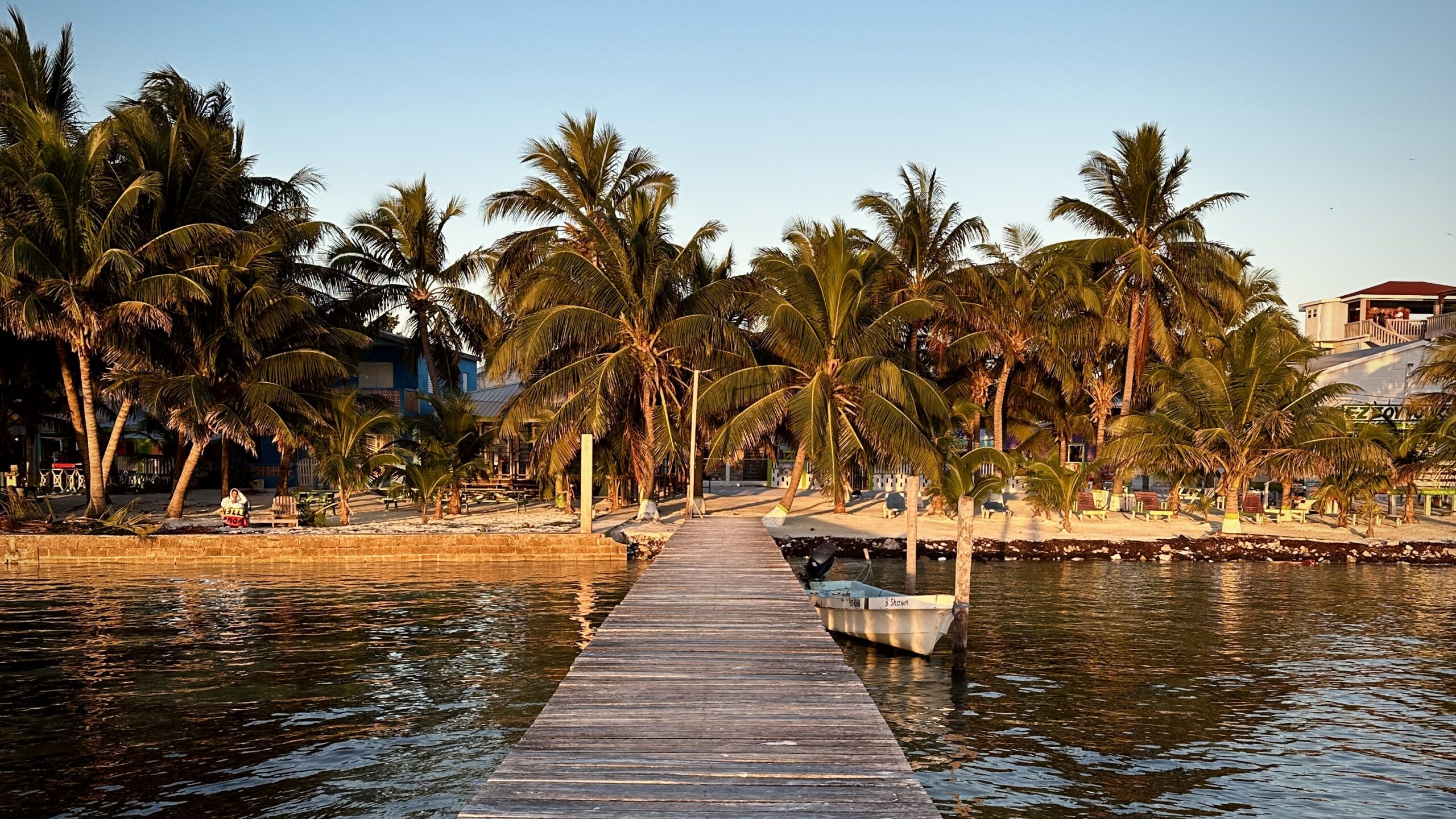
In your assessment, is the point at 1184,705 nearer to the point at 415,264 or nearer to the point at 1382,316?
the point at 415,264

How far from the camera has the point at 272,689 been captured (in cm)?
1310

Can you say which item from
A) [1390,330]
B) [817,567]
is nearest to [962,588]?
[817,567]

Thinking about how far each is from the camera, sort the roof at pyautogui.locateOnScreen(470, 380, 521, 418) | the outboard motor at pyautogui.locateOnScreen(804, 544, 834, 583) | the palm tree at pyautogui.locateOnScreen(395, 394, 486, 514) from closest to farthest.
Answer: the outboard motor at pyautogui.locateOnScreen(804, 544, 834, 583) < the palm tree at pyautogui.locateOnScreen(395, 394, 486, 514) < the roof at pyautogui.locateOnScreen(470, 380, 521, 418)

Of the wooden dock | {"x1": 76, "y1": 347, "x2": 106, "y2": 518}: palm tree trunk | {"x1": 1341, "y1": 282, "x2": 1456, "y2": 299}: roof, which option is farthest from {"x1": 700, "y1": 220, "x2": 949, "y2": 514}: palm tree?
{"x1": 1341, "y1": 282, "x2": 1456, "y2": 299}: roof

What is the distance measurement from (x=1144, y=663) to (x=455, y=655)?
9145 millimetres

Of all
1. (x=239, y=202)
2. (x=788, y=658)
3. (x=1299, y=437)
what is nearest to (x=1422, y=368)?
(x=1299, y=437)

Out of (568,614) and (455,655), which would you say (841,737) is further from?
(568,614)

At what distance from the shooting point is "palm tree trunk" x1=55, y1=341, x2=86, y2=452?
2942 centimetres

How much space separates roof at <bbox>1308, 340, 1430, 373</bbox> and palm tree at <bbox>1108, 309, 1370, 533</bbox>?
1418 centimetres

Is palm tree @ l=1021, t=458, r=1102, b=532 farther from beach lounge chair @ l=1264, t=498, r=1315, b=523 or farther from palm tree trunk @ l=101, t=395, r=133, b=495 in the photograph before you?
palm tree trunk @ l=101, t=395, r=133, b=495

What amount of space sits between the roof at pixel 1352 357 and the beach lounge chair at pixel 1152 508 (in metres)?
14.5

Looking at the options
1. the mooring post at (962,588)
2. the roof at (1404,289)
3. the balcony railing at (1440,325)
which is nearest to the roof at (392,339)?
the mooring post at (962,588)

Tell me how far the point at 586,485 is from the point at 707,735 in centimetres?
1825

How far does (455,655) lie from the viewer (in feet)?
49.3
